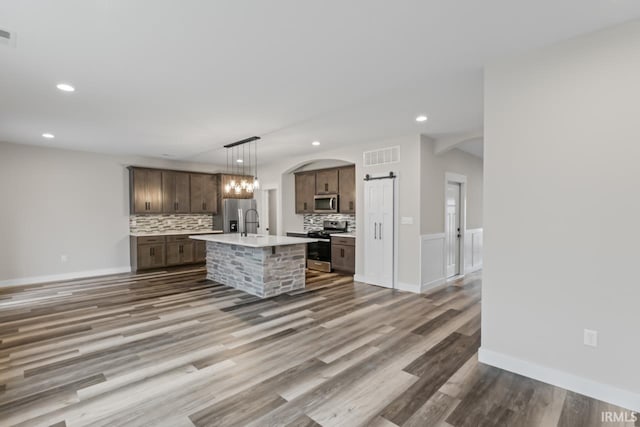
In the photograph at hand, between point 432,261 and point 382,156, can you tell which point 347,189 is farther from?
point 432,261

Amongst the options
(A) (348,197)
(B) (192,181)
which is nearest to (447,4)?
(A) (348,197)

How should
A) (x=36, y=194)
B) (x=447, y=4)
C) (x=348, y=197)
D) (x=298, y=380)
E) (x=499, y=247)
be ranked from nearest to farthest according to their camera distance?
(x=447, y=4) → (x=298, y=380) → (x=499, y=247) → (x=36, y=194) → (x=348, y=197)

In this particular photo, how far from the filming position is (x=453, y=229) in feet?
20.6

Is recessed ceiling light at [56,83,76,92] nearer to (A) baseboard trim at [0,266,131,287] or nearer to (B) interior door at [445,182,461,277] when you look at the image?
(A) baseboard trim at [0,266,131,287]

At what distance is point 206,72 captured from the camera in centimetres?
287

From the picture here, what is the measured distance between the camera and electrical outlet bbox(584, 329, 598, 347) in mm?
2254

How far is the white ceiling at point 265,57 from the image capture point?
200 cm

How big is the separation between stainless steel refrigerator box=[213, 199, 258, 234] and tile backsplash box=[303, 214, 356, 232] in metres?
1.41

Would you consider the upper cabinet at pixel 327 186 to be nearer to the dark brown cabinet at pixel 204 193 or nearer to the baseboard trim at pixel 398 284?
the baseboard trim at pixel 398 284

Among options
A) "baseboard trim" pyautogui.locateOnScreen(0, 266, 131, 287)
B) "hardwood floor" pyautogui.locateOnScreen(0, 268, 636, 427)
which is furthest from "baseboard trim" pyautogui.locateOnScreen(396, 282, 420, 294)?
"baseboard trim" pyautogui.locateOnScreen(0, 266, 131, 287)

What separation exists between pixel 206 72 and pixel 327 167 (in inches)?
181

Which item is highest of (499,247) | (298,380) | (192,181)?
(192,181)

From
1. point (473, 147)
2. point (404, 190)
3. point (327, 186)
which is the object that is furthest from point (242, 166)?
point (473, 147)

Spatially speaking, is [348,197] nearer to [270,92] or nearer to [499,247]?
[270,92]
